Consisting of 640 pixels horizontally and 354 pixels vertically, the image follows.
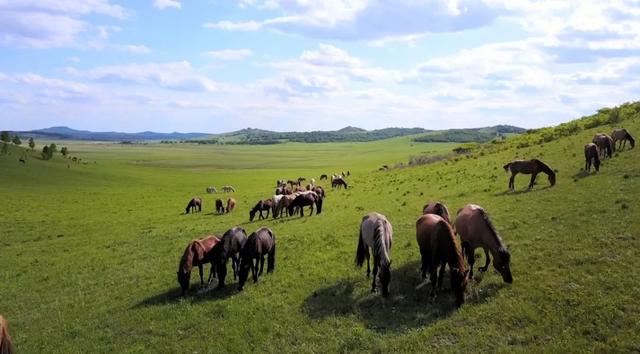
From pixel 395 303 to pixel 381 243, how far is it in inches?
74.5

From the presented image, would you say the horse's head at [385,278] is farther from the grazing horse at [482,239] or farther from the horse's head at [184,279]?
the horse's head at [184,279]

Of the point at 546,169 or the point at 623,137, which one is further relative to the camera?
the point at 623,137

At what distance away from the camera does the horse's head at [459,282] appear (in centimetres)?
1259

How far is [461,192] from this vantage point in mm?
30312

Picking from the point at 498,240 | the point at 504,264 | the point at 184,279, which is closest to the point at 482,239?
the point at 498,240

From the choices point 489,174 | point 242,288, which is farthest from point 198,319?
point 489,174

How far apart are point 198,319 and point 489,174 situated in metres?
27.1

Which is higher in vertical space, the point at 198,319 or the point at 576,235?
the point at 576,235

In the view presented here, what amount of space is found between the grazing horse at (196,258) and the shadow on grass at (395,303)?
4.64m

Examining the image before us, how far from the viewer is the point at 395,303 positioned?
13.4m

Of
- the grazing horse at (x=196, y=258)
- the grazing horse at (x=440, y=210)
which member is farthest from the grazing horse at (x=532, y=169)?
the grazing horse at (x=196, y=258)

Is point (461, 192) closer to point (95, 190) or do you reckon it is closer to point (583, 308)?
point (583, 308)

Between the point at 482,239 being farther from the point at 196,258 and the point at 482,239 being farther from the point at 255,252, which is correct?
the point at 196,258

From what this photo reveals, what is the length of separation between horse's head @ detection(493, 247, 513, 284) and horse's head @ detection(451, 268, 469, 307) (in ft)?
4.88
